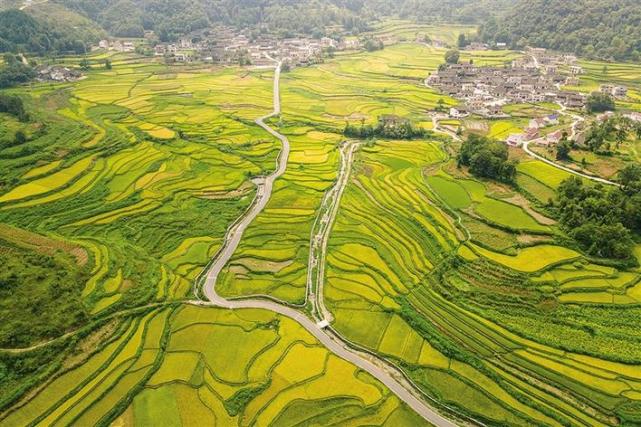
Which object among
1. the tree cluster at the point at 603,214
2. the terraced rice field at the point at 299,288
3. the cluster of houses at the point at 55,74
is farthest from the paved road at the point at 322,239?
the cluster of houses at the point at 55,74

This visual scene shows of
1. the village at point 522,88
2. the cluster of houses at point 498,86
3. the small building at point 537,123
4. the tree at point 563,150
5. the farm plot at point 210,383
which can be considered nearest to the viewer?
the farm plot at point 210,383

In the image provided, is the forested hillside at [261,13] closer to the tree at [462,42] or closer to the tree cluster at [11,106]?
the tree at [462,42]

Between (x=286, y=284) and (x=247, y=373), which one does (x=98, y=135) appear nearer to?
(x=286, y=284)

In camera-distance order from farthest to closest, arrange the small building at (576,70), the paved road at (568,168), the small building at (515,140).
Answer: the small building at (576,70) < the small building at (515,140) < the paved road at (568,168)

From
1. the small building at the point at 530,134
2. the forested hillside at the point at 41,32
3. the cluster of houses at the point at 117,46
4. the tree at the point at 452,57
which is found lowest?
the small building at the point at 530,134

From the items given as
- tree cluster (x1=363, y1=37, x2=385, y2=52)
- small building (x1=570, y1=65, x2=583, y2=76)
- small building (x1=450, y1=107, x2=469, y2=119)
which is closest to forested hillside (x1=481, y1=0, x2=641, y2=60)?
small building (x1=570, y1=65, x2=583, y2=76)

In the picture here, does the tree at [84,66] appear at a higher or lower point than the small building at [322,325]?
higher

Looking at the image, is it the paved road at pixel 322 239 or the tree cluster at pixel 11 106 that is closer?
the paved road at pixel 322 239
